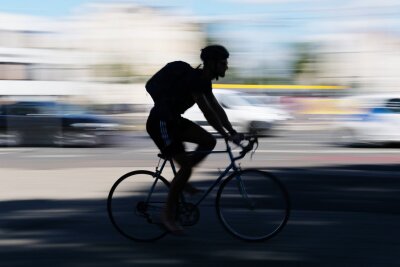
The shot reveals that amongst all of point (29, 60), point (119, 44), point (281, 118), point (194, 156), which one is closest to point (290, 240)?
point (194, 156)

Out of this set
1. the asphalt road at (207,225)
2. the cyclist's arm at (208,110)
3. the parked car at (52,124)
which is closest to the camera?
the asphalt road at (207,225)

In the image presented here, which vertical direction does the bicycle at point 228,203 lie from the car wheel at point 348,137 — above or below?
above

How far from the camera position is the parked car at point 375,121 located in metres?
17.4

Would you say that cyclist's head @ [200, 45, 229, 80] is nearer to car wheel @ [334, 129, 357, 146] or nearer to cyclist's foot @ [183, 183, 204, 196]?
cyclist's foot @ [183, 183, 204, 196]

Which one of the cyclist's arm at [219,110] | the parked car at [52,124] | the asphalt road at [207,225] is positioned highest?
the cyclist's arm at [219,110]

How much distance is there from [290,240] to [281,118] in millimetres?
19211

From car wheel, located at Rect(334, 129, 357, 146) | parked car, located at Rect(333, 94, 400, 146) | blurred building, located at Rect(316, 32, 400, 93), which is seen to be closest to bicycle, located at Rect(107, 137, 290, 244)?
parked car, located at Rect(333, 94, 400, 146)

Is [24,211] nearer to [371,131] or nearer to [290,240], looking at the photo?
[290,240]

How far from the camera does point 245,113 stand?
77.6ft

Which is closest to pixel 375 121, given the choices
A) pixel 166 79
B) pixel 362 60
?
pixel 166 79

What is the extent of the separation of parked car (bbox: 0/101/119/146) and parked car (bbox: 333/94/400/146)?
6.14m

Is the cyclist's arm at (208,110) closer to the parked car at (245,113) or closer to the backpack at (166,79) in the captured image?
the backpack at (166,79)

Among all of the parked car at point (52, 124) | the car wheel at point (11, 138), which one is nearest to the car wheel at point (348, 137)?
the parked car at point (52, 124)

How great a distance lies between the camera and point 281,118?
25.0 meters
